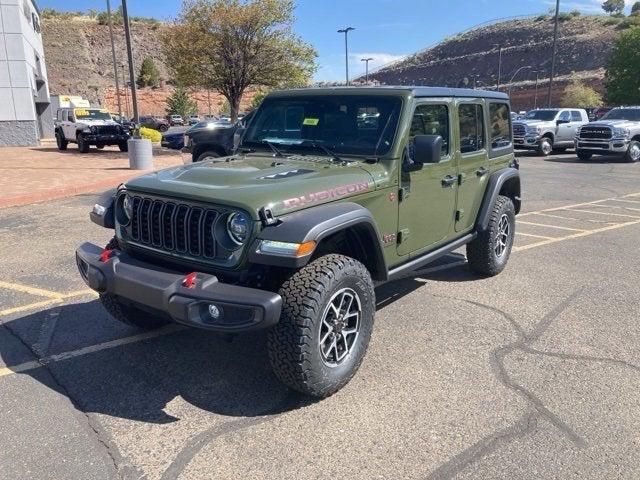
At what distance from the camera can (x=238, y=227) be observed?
3033mm

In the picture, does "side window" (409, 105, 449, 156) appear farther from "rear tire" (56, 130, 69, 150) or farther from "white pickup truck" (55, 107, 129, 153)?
"rear tire" (56, 130, 69, 150)

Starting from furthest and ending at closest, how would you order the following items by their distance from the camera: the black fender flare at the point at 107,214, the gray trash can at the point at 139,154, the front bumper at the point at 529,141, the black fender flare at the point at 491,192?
the front bumper at the point at 529,141
the gray trash can at the point at 139,154
the black fender flare at the point at 491,192
the black fender flare at the point at 107,214

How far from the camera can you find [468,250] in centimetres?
556

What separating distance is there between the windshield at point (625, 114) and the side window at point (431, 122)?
18.1m

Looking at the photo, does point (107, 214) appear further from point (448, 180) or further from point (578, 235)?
point (578, 235)

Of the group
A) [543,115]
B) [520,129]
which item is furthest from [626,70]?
[520,129]

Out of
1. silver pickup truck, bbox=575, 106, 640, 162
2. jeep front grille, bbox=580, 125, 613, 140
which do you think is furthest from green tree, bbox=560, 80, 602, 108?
jeep front grille, bbox=580, 125, 613, 140

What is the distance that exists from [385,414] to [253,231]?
1.30 metres

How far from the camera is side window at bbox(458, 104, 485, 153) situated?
475 centimetres

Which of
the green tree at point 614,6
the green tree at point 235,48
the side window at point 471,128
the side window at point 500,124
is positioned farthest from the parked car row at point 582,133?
the green tree at point 614,6

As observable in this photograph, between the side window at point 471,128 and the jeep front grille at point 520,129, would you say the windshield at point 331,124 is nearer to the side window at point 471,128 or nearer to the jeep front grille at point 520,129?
the side window at point 471,128

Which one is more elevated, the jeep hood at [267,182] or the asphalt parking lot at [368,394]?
the jeep hood at [267,182]

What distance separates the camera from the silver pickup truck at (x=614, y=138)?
18516 mm

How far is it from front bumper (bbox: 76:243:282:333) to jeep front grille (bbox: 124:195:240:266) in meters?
0.17
